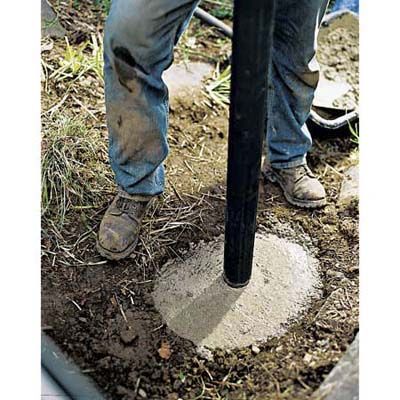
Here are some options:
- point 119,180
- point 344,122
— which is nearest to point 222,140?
point 344,122

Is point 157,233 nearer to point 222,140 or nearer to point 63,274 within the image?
point 63,274

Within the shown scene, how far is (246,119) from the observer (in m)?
1.96

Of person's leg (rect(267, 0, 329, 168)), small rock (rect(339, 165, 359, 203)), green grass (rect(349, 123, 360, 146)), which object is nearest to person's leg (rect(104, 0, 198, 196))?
person's leg (rect(267, 0, 329, 168))

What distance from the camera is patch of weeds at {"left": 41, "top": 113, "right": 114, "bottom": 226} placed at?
2594 millimetres

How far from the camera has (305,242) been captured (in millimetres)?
2578

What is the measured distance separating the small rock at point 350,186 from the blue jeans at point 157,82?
176 millimetres

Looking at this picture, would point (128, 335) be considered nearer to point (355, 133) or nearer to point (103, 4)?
point (355, 133)

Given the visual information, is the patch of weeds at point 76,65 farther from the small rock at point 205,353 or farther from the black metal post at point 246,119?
the small rock at point 205,353

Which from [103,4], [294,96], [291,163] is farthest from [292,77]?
[103,4]

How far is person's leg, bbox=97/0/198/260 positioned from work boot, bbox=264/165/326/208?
42cm

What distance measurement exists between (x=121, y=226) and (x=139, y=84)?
1.51 feet

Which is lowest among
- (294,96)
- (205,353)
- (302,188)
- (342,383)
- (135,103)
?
(205,353)

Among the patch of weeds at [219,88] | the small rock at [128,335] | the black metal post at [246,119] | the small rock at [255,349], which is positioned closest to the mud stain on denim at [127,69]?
the black metal post at [246,119]

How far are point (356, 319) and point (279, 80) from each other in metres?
0.74
